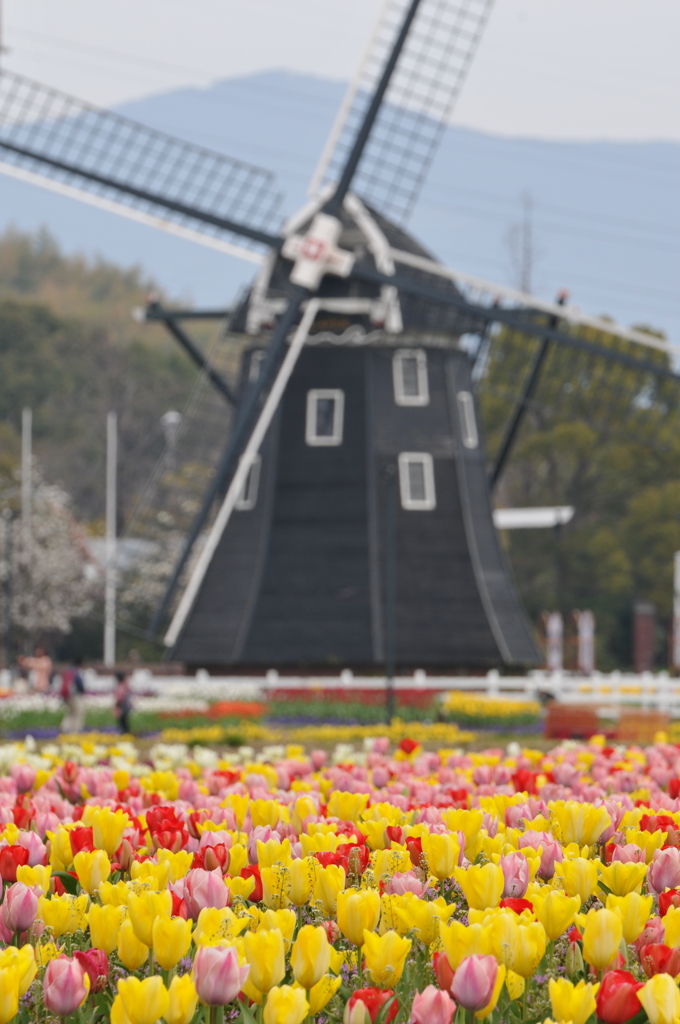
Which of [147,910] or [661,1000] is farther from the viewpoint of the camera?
[147,910]

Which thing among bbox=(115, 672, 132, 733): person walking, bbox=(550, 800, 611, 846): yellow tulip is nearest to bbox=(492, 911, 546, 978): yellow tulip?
bbox=(550, 800, 611, 846): yellow tulip

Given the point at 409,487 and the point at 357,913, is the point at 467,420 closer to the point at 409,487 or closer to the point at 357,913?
the point at 409,487

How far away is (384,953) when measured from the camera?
3.16 metres

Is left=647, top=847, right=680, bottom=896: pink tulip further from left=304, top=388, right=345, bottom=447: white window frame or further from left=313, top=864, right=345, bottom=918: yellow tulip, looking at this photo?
left=304, top=388, right=345, bottom=447: white window frame

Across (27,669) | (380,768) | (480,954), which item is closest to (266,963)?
(480,954)

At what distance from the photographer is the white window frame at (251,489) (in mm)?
29641

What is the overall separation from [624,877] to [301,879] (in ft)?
2.96

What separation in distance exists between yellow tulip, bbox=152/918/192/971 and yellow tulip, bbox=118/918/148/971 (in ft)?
0.48

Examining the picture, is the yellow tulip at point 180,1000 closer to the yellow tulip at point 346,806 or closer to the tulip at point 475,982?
the tulip at point 475,982

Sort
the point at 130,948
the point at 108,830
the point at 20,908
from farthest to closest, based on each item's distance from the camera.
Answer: the point at 108,830 → the point at 20,908 → the point at 130,948

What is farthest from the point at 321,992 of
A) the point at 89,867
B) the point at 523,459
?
the point at 523,459

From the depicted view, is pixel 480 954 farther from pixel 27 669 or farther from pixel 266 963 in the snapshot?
pixel 27 669

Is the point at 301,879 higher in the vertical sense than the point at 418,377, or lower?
lower

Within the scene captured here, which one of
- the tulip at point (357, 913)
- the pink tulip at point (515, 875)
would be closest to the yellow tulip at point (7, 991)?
the tulip at point (357, 913)
